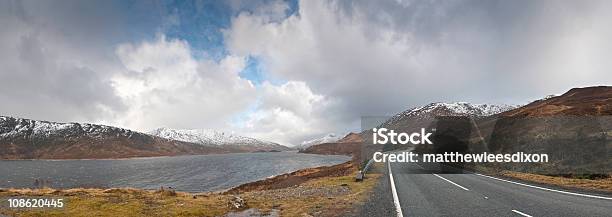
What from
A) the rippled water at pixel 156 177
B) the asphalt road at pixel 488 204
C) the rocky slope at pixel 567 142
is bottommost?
the rippled water at pixel 156 177

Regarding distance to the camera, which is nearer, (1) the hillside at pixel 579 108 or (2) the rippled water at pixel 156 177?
(1) the hillside at pixel 579 108

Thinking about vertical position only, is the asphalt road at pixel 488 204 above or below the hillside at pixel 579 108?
below

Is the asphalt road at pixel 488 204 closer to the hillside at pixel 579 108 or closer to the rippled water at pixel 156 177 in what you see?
the hillside at pixel 579 108

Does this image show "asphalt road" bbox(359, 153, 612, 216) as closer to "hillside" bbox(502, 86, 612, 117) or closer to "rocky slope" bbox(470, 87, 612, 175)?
"rocky slope" bbox(470, 87, 612, 175)

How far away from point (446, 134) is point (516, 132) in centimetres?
1821

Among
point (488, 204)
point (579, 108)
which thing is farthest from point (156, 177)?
point (488, 204)

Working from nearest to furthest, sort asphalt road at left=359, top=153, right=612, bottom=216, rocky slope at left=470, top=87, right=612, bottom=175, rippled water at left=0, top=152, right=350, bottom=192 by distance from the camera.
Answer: asphalt road at left=359, top=153, right=612, bottom=216
rocky slope at left=470, top=87, right=612, bottom=175
rippled water at left=0, top=152, right=350, bottom=192

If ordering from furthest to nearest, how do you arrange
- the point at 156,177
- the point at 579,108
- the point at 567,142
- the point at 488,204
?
the point at 156,177 < the point at 579,108 < the point at 567,142 < the point at 488,204

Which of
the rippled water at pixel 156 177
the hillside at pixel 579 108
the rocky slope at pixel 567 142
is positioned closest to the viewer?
the rocky slope at pixel 567 142

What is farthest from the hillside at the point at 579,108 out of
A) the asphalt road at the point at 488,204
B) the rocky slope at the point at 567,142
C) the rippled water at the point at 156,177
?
the rippled water at the point at 156,177

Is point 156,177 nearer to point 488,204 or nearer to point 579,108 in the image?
point 579,108

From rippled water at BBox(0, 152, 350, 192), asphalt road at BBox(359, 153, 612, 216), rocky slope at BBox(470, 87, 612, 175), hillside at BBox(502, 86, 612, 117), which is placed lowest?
rippled water at BBox(0, 152, 350, 192)

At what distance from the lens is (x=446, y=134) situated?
59.8m

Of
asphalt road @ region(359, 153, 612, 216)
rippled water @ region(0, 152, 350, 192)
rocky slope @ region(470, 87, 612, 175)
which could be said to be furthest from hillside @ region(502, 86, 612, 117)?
rippled water @ region(0, 152, 350, 192)
